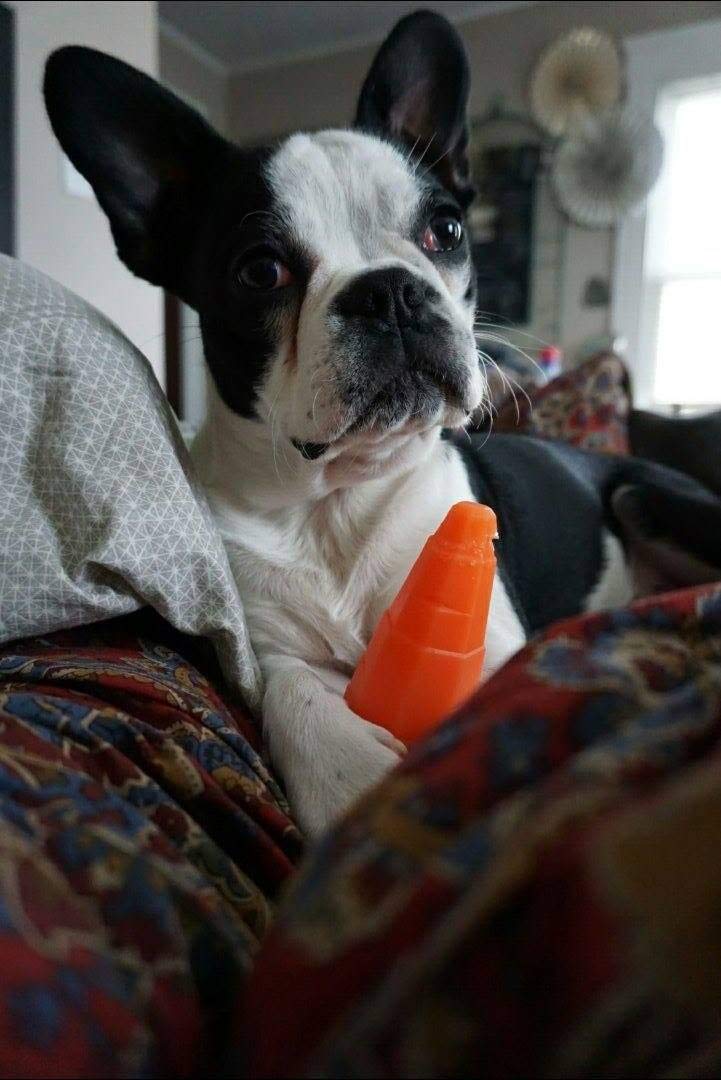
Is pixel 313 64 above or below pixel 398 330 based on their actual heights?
above

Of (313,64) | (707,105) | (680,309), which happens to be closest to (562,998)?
(680,309)

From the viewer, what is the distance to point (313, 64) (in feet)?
15.6

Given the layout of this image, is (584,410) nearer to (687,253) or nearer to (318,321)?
(318,321)

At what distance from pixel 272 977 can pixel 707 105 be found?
4.63 meters

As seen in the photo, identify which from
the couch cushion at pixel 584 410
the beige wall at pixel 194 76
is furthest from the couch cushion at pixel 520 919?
the beige wall at pixel 194 76

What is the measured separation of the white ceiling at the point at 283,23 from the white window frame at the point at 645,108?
0.84 m

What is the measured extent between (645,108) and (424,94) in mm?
3433

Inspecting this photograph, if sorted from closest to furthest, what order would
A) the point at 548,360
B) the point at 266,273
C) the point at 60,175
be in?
the point at 266,273
the point at 60,175
the point at 548,360

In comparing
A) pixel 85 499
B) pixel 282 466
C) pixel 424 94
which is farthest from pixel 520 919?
pixel 424 94

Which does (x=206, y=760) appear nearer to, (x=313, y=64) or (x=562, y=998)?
(x=562, y=998)

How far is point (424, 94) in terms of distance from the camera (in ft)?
3.64

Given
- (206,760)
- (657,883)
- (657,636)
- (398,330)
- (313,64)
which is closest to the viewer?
(657,883)

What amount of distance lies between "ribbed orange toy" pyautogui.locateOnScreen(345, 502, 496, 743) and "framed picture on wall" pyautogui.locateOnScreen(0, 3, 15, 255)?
95.6 inches

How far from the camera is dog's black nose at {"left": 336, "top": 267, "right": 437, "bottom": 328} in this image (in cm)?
81
